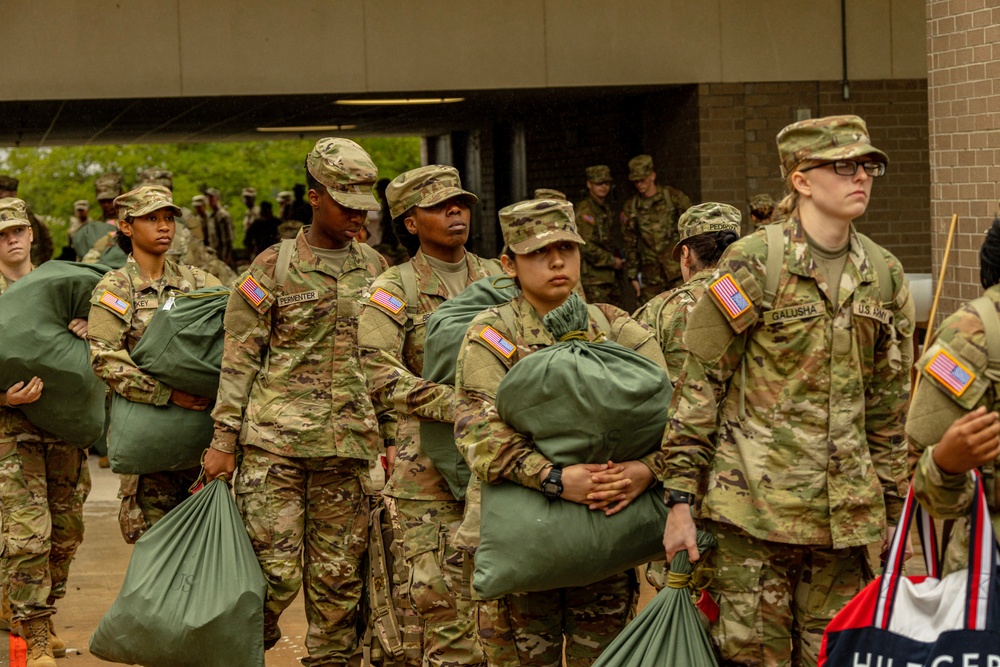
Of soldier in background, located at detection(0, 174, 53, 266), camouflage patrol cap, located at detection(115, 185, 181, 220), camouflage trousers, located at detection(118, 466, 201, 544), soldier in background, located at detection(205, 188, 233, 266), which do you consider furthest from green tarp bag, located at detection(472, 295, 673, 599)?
soldier in background, located at detection(205, 188, 233, 266)

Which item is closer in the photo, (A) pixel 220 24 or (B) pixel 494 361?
(B) pixel 494 361

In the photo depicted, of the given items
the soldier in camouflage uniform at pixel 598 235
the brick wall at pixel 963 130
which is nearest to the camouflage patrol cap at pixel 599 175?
the soldier in camouflage uniform at pixel 598 235

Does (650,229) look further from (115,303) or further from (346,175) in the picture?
(346,175)

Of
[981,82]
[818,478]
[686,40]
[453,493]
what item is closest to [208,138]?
[686,40]

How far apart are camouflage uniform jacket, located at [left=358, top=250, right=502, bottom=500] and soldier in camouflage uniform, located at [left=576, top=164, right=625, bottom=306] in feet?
27.6

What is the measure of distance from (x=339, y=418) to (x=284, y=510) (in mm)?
431

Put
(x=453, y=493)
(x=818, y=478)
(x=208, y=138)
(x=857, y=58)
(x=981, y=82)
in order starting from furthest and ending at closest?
(x=208, y=138)
(x=857, y=58)
(x=981, y=82)
(x=453, y=493)
(x=818, y=478)

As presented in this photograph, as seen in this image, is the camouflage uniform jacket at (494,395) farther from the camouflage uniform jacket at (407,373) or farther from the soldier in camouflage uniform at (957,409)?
the soldier in camouflage uniform at (957,409)

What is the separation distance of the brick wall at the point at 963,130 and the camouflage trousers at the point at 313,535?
385 centimetres

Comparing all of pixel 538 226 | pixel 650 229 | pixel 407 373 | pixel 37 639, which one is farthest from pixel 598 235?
pixel 538 226

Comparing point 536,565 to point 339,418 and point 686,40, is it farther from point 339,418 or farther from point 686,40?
point 686,40

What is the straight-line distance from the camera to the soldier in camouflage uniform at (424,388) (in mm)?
5039

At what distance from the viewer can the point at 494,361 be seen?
13.9 ft

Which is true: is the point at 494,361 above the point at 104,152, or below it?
below
